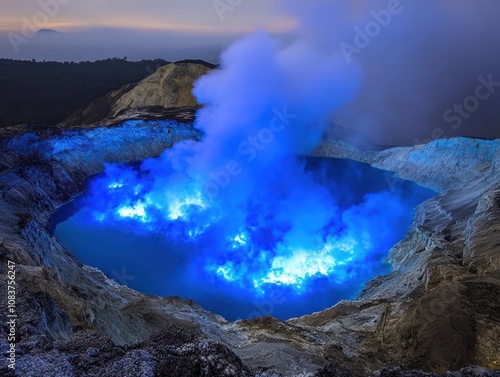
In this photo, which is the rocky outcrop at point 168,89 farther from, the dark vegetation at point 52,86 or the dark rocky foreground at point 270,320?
the dark rocky foreground at point 270,320

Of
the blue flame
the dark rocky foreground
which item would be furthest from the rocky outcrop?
the dark rocky foreground

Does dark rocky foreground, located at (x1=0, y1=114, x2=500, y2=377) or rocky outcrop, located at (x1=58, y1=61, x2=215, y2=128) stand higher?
rocky outcrop, located at (x1=58, y1=61, x2=215, y2=128)

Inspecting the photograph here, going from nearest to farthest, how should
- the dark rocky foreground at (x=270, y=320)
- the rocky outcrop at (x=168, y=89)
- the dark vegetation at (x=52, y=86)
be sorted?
the dark rocky foreground at (x=270, y=320), the rocky outcrop at (x=168, y=89), the dark vegetation at (x=52, y=86)

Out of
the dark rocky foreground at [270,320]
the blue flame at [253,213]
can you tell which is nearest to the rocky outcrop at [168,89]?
the blue flame at [253,213]

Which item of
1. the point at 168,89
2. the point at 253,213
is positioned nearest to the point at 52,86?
the point at 168,89

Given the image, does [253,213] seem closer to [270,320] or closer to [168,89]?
[270,320]

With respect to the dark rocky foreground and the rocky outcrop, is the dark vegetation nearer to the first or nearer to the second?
the rocky outcrop

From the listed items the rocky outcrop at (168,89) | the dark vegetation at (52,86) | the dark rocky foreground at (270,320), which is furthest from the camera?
the dark vegetation at (52,86)
